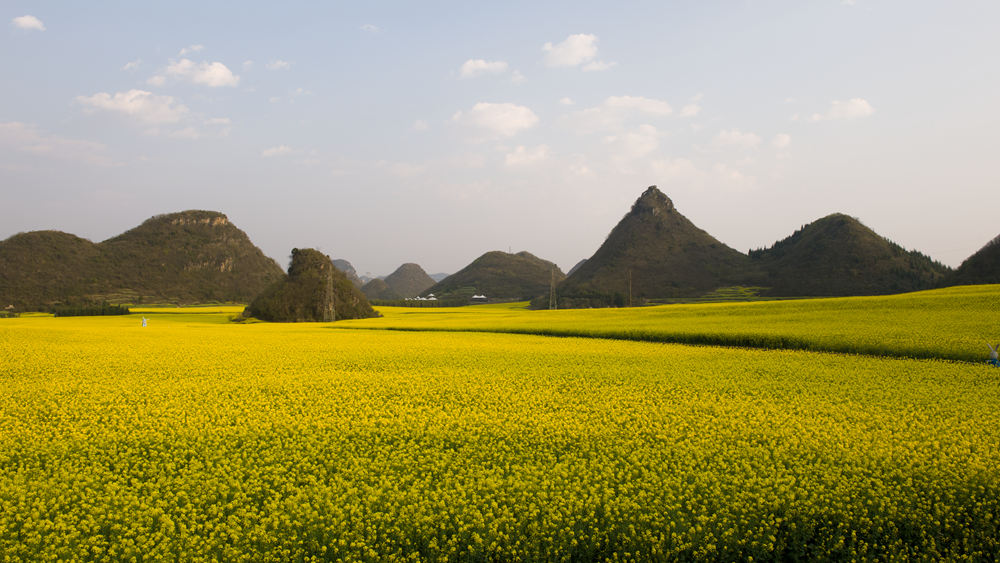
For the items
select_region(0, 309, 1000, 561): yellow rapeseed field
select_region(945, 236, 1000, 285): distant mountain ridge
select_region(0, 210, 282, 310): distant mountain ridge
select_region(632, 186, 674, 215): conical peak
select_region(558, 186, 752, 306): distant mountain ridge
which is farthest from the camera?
select_region(632, 186, 674, 215): conical peak

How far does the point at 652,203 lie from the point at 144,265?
429ft

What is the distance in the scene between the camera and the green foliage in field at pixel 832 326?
2291cm

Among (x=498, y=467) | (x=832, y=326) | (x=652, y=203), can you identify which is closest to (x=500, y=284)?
(x=652, y=203)

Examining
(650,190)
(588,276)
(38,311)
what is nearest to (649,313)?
(588,276)

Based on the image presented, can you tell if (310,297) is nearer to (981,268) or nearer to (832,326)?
(832,326)

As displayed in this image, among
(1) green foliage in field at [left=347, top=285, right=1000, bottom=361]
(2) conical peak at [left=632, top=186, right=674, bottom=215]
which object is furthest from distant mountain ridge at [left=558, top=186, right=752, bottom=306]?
(1) green foliage in field at [left=347, top=285, right=1000, bottom=361]

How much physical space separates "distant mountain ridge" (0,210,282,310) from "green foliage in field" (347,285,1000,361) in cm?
8689

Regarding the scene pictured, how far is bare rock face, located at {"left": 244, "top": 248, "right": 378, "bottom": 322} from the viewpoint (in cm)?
6531

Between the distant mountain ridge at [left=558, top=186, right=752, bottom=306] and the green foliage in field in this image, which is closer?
the green foliage in field

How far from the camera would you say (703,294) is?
326ft

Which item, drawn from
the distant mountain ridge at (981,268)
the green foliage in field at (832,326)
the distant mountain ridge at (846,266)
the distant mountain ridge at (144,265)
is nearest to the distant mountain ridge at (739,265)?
the distant mountain ridge at (846,266)

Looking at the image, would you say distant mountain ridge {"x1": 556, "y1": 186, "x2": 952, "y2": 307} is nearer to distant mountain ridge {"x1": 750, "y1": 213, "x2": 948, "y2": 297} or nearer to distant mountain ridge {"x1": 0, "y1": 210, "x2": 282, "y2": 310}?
distant mountain ridge {"x1": 750, "y1": 213, "x2": 948, "y2": 297}

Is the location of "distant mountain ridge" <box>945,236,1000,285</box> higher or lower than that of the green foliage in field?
higher

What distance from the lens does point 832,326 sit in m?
28.9
